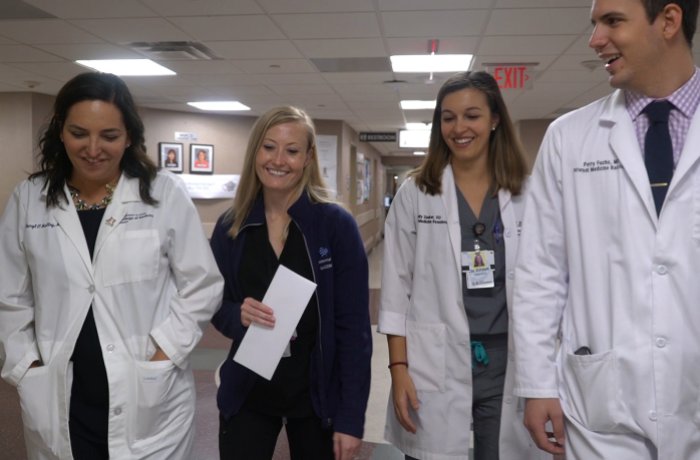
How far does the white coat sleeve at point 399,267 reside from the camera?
6.16 feet

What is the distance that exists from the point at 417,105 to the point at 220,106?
3142 mm

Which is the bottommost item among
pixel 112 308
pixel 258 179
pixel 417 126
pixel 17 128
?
pixel 112 308

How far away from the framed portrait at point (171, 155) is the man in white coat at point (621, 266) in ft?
30.2

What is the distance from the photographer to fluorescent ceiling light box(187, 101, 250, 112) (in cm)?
877

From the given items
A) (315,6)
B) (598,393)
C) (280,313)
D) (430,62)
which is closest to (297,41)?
(315,6)

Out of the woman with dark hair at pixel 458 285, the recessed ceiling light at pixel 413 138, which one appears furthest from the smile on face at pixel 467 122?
the recessed ceiling light at pixel 413 138

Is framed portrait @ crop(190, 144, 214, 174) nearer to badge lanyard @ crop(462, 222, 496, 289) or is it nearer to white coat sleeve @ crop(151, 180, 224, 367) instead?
white coat sleeve @ crop(151, 180, 224, 367)

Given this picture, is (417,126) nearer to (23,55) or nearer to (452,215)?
(23,55)

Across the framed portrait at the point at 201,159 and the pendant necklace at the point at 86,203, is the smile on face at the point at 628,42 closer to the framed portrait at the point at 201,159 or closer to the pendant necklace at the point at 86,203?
the pendant necklace at the point at 86,203

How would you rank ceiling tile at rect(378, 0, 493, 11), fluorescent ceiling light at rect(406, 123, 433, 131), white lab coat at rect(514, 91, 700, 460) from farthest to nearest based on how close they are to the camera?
fluorescent ceiling light at rect(406, 123, 433, 131), ceiling tile at rect(378, 0, 493, 11), white lab coat at rect(514, 91, 700, 460)

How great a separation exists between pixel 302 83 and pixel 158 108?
12.1ft

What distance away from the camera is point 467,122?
1827mm

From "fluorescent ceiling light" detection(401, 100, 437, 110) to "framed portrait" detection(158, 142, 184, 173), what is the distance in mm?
3995

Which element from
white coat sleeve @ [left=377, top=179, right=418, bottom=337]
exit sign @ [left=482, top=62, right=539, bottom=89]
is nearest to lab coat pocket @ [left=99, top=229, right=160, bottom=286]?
white coat sleeve @ [left=377, top=179, right=418, bottom=337]
